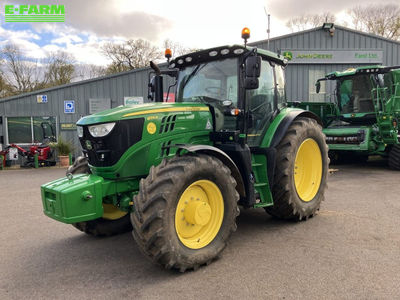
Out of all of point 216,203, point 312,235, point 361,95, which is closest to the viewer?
point 216,203

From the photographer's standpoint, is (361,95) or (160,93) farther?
(361,95)

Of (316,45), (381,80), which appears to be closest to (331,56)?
(316,45)

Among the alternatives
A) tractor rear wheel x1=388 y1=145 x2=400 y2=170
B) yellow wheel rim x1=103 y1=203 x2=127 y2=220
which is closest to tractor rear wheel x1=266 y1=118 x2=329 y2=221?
yellow wheel rim x1=103 y1=203 x2=127 y2=220

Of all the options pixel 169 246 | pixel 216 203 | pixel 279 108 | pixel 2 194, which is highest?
pixel 279 108

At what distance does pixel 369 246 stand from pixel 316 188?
54.0 inches

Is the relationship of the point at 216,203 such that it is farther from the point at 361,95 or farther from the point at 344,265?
the point at 361,95

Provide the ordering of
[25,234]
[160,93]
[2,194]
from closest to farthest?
[25,234] → [160,93] → [2,194]

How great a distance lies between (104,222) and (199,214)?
1510mm

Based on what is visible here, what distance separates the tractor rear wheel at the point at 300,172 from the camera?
4426 millimetres

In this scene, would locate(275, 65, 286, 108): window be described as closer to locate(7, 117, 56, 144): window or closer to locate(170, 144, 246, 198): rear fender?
locate(170, 144, 246, 198): rear fender

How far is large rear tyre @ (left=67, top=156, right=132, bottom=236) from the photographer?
413cm

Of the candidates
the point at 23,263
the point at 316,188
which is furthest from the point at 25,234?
the point at 316,188

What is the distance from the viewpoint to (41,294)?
2.99m

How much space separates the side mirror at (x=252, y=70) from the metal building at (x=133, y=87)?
1013 centimetres
